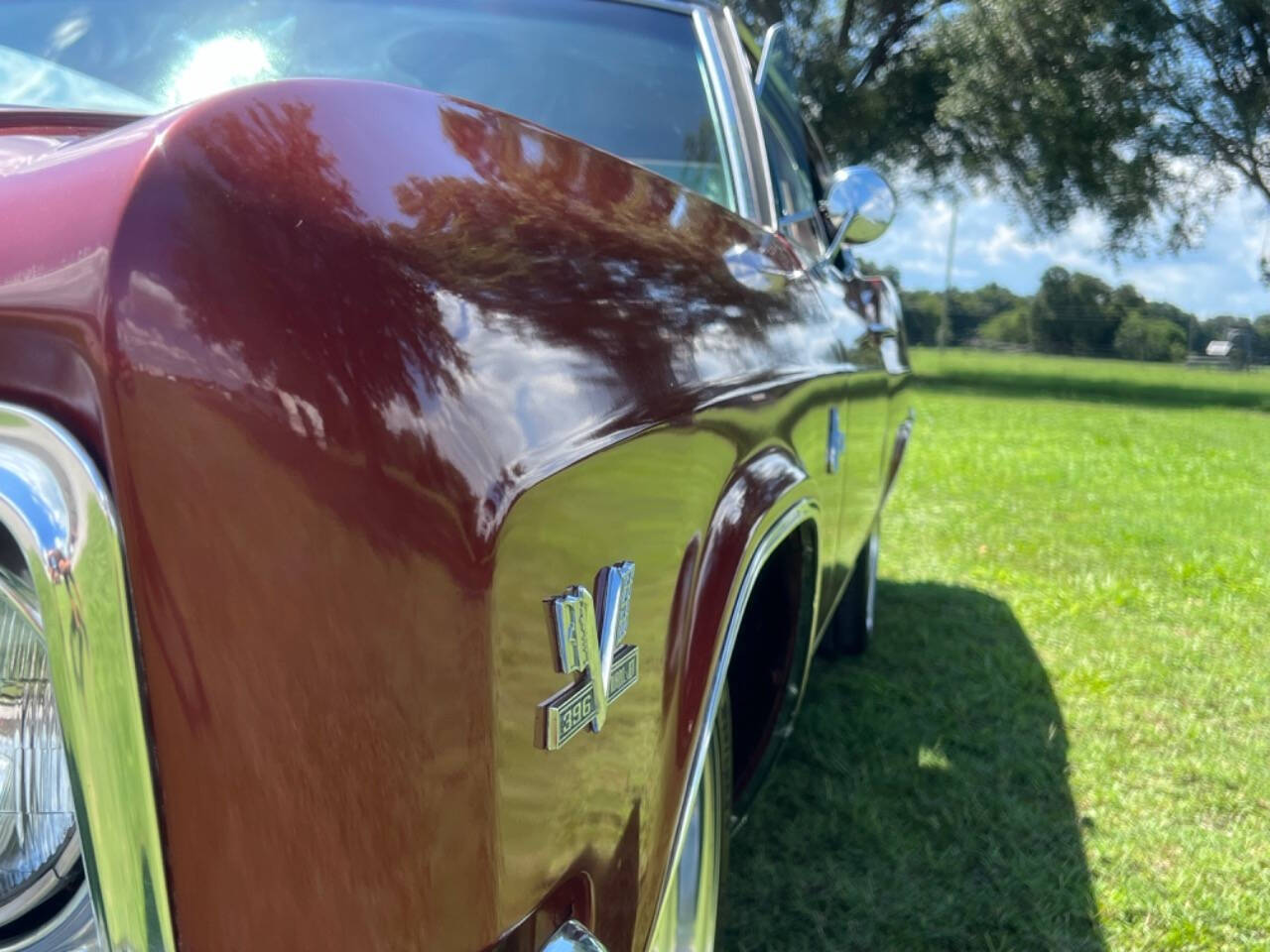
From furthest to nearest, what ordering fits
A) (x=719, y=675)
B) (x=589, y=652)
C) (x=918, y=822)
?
(x=918, y=822) → (x=719, y=675) → (x=589, y=652)

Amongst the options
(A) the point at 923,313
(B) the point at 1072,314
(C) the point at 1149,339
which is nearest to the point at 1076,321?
(B) the point at 1072,314

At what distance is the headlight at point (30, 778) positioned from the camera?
0.79m

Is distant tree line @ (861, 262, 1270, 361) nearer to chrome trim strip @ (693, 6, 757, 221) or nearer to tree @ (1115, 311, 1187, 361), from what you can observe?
tree @ (1115, 311, 1187, 361)

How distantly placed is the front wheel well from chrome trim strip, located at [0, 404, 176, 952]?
123 cm

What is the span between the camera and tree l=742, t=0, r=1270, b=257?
688 inches

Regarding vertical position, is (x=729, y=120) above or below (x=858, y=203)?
above

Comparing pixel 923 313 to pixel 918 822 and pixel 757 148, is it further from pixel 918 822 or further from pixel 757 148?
pixel 757 148

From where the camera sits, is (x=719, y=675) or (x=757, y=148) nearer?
(x=719, y=675)

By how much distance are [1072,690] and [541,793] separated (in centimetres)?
311

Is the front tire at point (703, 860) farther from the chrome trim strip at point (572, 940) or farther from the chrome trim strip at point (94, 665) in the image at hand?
the chrome trim strip at point (94, 665)

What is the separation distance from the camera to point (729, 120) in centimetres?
219

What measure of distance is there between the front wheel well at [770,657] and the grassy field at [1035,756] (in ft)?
1.23

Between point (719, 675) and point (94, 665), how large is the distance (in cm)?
73

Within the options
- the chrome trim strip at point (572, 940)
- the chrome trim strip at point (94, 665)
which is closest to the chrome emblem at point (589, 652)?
the chrome trim strip at point (572, 940)
